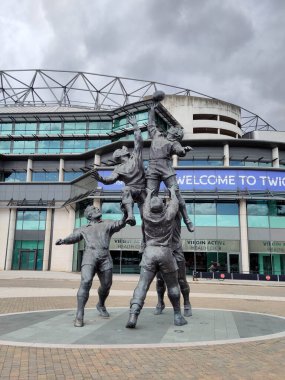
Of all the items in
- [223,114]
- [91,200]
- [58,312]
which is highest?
[223,114]

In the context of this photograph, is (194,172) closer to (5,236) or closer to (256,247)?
(256,247)

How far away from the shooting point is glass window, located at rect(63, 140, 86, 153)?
152ft

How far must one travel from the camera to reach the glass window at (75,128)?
4709cm

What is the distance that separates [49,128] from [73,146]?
15.1 feet

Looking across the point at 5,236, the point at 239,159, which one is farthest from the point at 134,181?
the point at 5,236

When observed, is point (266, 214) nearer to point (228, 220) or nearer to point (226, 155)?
point (228, 220)

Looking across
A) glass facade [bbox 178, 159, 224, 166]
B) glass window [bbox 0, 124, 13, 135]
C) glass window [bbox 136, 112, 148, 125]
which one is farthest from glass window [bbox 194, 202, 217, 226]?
glass window [bbox 0, 124, 13, 135]

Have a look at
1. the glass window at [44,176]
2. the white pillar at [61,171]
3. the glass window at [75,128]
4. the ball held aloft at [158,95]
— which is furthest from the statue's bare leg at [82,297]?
the glass window at [75,128]

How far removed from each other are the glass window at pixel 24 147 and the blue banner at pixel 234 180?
2322cm

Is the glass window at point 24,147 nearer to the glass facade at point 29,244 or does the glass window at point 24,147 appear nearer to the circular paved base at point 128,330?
the glass facade at point 29,244

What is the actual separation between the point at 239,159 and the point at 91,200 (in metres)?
16.2

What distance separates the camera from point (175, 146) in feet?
27.8

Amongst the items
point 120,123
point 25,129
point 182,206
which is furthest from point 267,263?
point 25,129

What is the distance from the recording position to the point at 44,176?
44781 millimetres
